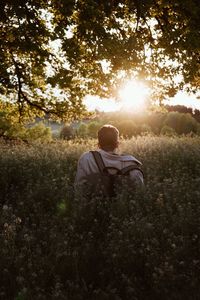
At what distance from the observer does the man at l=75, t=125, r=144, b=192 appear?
6852 millimetres

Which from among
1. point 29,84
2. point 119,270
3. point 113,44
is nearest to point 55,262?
point 119,270

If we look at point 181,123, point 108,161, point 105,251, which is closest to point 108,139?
point 108,161

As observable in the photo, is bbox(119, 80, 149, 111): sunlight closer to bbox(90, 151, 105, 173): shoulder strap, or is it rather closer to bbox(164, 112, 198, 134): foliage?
bbox(90, 151, 105, 173): shoulder strap

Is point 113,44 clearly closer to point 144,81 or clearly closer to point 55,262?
point 144,81

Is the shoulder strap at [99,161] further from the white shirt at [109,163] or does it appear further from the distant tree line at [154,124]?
the distant tree line at [154,124]

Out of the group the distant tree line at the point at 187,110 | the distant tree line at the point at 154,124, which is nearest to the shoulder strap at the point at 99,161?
the distant tree line at the point at 154,124

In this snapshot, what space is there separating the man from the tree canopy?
5138mm

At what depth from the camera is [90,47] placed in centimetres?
1222

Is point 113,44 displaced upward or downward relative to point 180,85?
upward

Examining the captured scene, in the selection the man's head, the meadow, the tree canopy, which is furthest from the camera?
the tree canopy

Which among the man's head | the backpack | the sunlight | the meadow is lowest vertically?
the meadow

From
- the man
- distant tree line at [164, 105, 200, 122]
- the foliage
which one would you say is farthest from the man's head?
distant tree line at [164, 105, 200, 122]

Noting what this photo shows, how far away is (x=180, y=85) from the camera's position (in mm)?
14859

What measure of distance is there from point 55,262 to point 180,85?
11.2m
